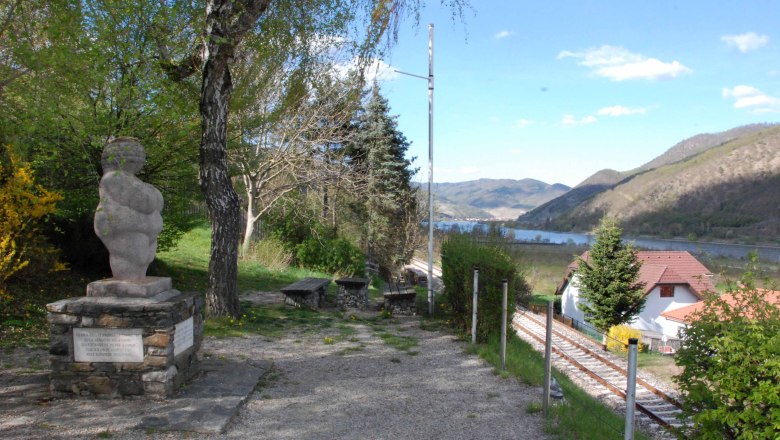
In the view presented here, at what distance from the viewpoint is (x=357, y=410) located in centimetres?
569

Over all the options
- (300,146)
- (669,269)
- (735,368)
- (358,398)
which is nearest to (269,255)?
(300,146)

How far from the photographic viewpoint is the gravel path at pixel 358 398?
492 centimetres

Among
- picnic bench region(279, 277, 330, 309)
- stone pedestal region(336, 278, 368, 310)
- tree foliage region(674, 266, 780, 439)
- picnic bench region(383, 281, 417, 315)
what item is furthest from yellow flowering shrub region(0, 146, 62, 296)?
tree foliage region(674, 266, 780, 439)

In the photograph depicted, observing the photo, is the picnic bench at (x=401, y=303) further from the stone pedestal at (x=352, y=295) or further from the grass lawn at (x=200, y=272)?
the grass lawn at (x=200, y=272)

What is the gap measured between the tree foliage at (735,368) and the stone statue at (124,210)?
17.2 feet

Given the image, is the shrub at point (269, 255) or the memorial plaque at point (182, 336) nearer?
the memorial plaque at point (182, 336)

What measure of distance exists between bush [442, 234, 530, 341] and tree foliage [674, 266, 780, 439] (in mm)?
4194

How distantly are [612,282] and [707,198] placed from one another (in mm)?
103393

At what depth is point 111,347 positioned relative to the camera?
534 cm

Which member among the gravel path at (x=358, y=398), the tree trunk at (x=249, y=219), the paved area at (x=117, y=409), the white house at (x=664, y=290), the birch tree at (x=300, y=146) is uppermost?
the birch tree at (x=300, y=146)

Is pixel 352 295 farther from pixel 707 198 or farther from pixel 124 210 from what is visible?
pixel 707 198

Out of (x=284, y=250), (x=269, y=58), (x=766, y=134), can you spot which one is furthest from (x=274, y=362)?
(x=766, y=134)

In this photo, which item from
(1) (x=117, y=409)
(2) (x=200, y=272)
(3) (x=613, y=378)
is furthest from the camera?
(2) (x=200, y=272)

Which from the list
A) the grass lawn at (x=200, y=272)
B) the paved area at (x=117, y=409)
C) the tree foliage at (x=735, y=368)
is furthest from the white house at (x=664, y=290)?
the paved area at (x=117, y=409)
